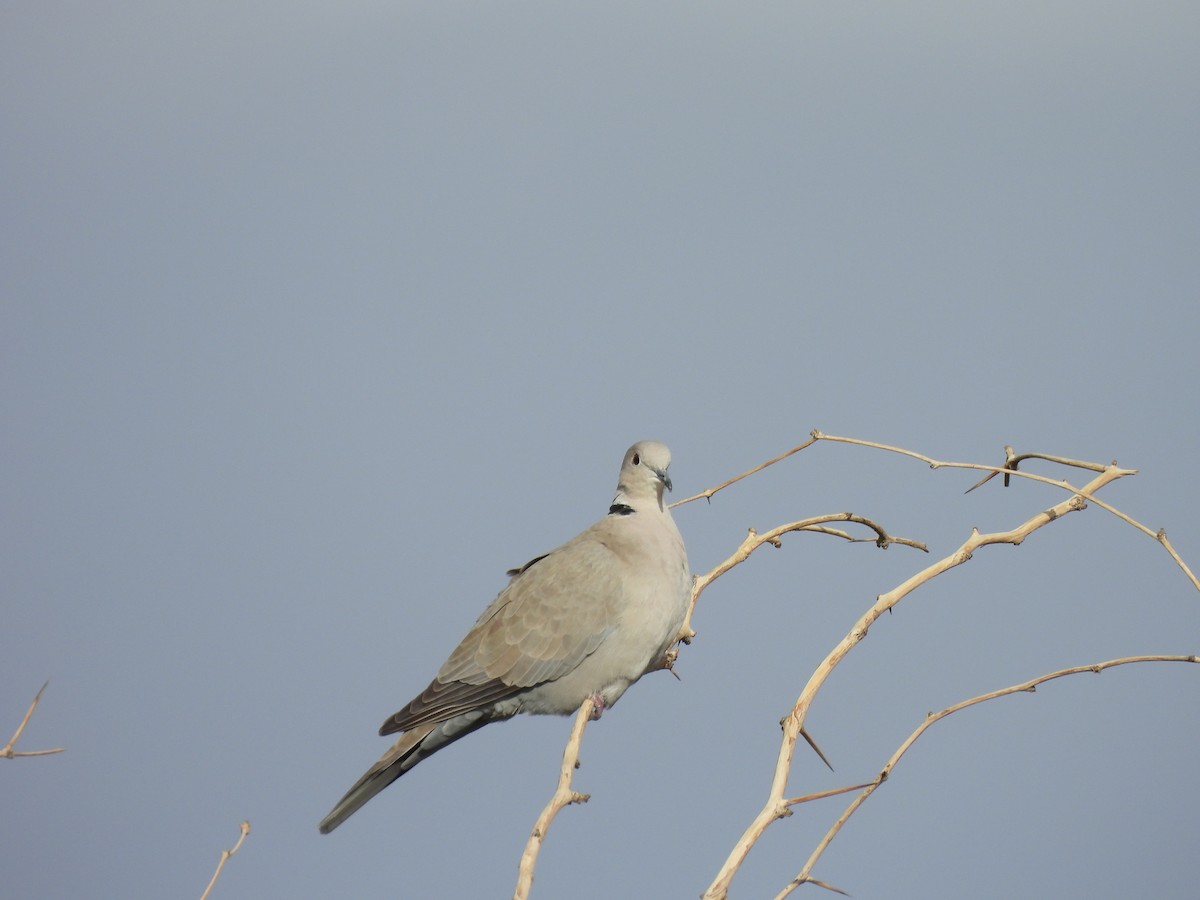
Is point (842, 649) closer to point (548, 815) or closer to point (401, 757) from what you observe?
point (548, 815)

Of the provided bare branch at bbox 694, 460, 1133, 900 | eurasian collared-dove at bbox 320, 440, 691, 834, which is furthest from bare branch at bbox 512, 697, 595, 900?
eurasian collared-dove at bbox 320, 440, 691, 834

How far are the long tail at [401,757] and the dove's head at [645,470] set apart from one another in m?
1.07

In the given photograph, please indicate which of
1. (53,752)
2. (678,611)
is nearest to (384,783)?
(678,611)

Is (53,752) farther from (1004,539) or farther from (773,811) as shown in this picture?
(1004,539)

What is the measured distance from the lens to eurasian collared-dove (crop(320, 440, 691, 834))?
475cm

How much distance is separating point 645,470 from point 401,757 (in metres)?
1.43

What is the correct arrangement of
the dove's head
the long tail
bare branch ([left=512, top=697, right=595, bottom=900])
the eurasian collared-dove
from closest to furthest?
bare branch ([left=512, top=697, right=595, bottom=900]) → the long tail → the eurasian collared-dove → the dove's head

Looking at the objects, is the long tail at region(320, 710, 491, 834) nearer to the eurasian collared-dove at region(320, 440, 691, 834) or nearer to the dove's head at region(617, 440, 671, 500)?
the eurasian collared-dove at region(320, 440, 691, 834)

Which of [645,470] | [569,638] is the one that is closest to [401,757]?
[569,638]

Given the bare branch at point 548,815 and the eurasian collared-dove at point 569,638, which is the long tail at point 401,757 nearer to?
the eurasian collared-dove at point 569,638

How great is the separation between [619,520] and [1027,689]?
2.46m

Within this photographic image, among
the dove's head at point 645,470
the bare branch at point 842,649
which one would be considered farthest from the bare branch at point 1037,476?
the dove's head at point 645,470

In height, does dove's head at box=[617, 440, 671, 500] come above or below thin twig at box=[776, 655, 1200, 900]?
above

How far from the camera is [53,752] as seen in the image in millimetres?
2432
